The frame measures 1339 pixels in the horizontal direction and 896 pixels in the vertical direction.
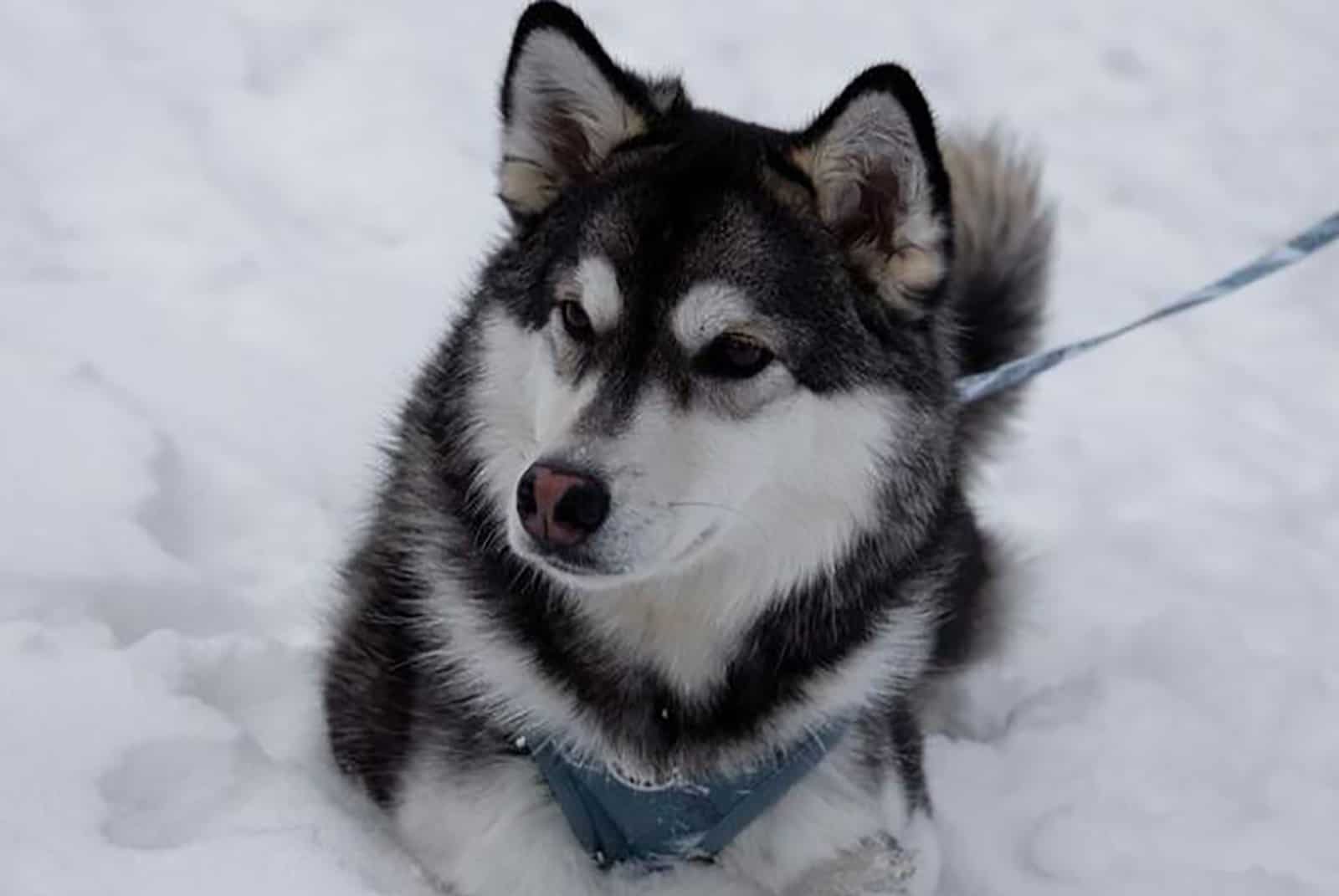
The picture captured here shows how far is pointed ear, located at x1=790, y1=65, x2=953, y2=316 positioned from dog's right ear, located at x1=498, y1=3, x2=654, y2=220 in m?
0.31

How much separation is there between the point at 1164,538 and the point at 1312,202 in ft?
7.64

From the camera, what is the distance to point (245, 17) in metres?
5.60

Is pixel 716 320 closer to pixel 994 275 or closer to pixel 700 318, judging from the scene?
pixel 700 318

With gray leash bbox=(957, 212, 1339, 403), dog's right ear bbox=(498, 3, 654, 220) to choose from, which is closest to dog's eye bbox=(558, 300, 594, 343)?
dog's right ear bbox=(498, 3, 654, 220)

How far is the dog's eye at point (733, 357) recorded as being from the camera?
8.71 ft

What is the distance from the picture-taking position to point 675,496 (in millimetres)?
2535

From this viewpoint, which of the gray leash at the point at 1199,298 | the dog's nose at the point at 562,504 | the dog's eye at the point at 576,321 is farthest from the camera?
the gray leash at the point at 1199,298

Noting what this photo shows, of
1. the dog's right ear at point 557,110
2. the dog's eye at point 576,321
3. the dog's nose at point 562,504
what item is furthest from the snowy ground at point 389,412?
the dog's right ear at point 557,110

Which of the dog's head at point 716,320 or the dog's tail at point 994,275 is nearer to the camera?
the dog's head at point 716,320

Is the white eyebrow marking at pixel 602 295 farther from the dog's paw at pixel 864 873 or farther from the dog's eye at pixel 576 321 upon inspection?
the dog's paw at pixel 864 873

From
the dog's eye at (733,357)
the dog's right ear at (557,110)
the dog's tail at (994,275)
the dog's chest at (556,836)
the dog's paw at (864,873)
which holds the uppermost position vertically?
the dog's right ear at (557,110)

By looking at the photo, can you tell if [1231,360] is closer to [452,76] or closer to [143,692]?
[452,76]

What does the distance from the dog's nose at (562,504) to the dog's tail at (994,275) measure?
5.74ft

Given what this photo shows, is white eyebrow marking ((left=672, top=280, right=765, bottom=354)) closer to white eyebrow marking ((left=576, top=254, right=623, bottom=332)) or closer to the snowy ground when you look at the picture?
white eyebrow marking ((left=576, top=254, right=623, bottom=332))
